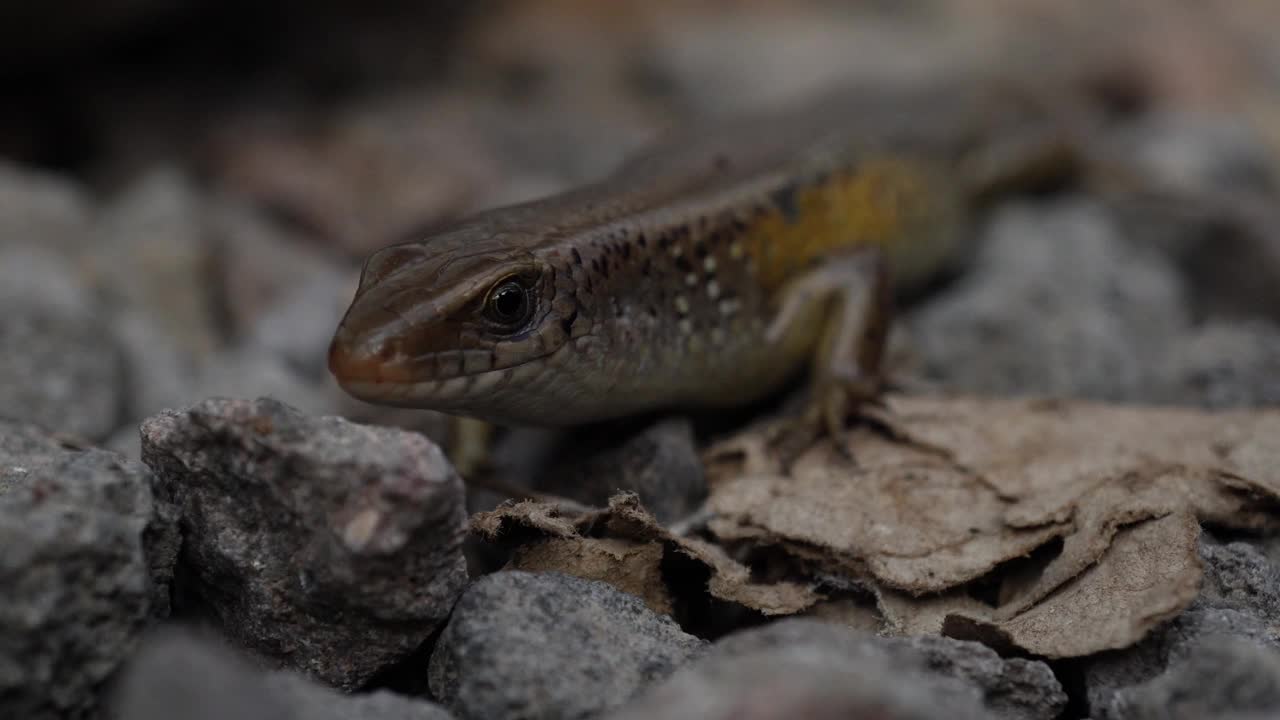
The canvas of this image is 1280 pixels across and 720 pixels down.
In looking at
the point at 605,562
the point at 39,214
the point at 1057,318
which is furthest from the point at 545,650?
the point at 39,214

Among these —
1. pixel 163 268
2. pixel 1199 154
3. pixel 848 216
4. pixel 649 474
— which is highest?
pixel 1199 154

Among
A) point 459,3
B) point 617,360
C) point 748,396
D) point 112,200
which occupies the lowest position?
point 112,200

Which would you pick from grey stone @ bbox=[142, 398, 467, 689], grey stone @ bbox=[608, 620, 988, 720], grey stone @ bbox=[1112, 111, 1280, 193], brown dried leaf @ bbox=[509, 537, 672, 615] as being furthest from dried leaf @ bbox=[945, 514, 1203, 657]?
grey stone @ bbox=[1112, 111, 1280, 193]

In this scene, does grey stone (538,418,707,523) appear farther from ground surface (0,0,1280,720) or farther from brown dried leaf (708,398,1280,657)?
brown dried leaf (708,398,1280,657)

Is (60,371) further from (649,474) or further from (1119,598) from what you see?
(1119,598)

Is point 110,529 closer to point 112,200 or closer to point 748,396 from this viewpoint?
point 748,396

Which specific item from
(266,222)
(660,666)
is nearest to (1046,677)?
(660,666)
